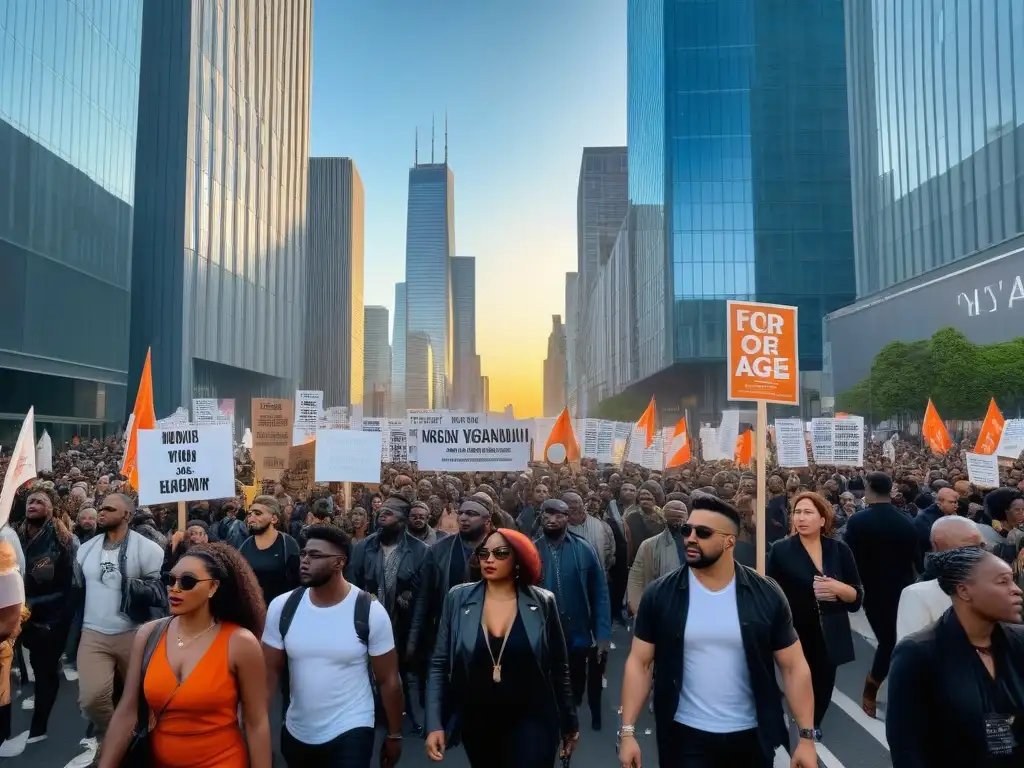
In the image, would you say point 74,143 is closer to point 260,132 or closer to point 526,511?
point 260,132

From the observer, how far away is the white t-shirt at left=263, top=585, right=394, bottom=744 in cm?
333

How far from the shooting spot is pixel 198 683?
9.42 feet

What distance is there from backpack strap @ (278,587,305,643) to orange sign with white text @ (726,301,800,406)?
4.45 metres

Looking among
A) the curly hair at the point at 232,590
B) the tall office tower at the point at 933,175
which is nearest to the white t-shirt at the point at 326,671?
the curly hair at the point at 232,590

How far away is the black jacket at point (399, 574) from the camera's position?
5.85 m

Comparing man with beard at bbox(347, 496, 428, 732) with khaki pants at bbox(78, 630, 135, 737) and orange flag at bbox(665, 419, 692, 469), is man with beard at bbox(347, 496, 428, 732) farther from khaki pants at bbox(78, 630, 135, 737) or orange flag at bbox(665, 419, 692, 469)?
orange flag at bbox(665, 419, 692, 469)

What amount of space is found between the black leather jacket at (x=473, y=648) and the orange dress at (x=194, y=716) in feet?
2.94

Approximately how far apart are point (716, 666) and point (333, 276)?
468 feet

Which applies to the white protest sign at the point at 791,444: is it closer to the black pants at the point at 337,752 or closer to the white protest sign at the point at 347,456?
the white protest sign at the point at 347,456

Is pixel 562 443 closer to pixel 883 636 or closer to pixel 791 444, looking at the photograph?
pixel 791 444

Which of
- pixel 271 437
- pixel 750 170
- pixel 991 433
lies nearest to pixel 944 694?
pixel 271 437

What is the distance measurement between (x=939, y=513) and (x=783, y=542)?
4007 millimetres

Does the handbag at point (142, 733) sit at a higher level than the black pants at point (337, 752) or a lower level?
higher

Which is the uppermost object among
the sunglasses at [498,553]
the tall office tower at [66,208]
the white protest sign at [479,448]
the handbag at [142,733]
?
the tall office tower at [66,208]
